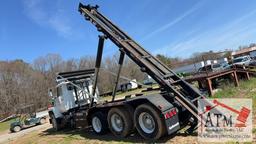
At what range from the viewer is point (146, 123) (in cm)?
841

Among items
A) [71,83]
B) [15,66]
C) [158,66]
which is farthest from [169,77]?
[15,66]

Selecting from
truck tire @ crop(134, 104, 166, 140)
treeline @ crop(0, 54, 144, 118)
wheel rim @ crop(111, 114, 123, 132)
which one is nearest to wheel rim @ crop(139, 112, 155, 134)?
truck tire @ crop(134, 104, 166, 140)

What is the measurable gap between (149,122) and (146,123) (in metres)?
0.15

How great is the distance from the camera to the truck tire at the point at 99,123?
33.8 ft

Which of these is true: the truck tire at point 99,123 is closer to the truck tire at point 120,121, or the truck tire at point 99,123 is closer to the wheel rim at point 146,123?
Answer: the truck tire at point 120,121

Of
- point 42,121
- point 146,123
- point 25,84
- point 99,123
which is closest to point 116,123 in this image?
point 99,123

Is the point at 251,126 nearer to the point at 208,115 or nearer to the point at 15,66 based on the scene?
the point at 208,115

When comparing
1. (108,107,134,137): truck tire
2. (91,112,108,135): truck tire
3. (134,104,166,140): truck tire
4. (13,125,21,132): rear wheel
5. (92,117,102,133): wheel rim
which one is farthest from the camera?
(13,125,21,132): rear wheel

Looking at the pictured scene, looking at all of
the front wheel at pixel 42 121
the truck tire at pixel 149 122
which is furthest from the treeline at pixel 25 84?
the truck tire at pixel 149 122

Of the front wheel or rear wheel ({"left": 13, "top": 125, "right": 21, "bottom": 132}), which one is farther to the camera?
the front wheel

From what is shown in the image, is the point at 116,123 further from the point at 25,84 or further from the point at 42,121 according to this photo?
the point at 25,84

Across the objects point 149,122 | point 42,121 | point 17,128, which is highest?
point 149,122

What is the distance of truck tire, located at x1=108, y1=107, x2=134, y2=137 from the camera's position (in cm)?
899

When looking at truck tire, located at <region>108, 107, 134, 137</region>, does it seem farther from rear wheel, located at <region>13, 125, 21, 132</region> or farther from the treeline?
the treeline
